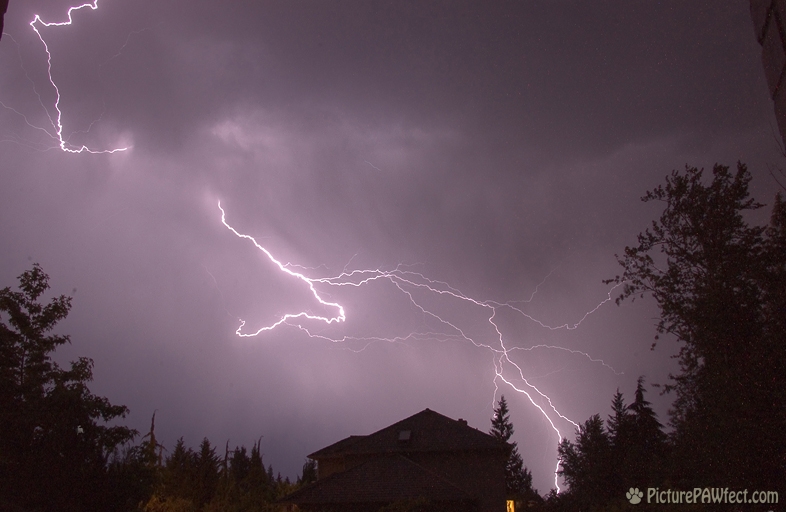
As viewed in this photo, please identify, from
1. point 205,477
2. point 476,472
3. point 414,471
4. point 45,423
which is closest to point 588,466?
point 476,472

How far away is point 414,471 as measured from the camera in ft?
69.7

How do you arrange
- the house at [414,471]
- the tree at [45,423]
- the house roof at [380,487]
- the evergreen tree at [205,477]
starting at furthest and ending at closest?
the evergreen tree at [205,477]
the house at [414,471]
the house roof at [380,487]
the tree at [45,423]

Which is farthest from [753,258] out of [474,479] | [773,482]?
[474,479]

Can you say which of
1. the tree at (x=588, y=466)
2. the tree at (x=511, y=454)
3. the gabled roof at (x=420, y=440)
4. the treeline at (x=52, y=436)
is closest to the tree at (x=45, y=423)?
the treeline at (x=52, y=436)

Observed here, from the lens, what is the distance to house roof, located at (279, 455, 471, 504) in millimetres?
19469

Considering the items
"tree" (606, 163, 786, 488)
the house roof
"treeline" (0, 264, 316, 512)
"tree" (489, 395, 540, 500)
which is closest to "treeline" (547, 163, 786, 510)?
"tree" (606, 163, 786, 488)

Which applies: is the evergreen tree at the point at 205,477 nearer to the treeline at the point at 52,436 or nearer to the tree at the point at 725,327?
the treeline at the point at 52,436

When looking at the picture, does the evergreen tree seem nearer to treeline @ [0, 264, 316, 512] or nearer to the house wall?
the house wall

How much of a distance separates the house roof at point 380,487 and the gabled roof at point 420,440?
4.03m

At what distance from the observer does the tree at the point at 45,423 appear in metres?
7.85

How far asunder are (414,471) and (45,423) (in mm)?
15169

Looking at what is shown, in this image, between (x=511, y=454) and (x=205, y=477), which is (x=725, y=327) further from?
(x=511, y=454)

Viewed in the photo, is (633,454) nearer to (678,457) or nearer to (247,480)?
(678,457)

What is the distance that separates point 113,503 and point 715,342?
1233 cm
